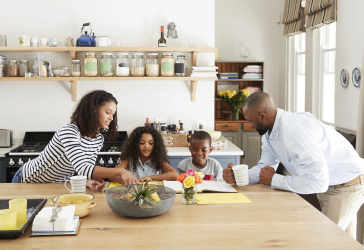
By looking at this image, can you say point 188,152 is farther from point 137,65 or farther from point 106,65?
point 106,65

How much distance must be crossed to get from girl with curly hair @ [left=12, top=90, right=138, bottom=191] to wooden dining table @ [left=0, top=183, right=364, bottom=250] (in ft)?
0.88

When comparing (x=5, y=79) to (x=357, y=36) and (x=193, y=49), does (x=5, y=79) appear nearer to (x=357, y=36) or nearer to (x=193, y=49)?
(x=193, y=49)

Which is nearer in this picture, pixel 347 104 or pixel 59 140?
pixel 59 140

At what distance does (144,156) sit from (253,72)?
3472 millimetres

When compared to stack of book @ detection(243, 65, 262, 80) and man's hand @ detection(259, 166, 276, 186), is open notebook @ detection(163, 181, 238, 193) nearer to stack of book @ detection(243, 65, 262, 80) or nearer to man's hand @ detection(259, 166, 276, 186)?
man's hand @ detection(259, 166, 276, 186)

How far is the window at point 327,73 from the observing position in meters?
3.98

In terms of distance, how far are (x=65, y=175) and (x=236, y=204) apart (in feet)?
3.48

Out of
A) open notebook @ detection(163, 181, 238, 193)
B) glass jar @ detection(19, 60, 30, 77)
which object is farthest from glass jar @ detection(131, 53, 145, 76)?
open notebook @ detection(163, 181, 238, 193)

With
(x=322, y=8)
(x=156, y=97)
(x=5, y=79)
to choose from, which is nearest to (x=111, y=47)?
(x=156, y=97)

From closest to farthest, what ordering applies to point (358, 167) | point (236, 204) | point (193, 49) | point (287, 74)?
point (236, 204) < point (358, 167) < point (193, 49) < point (287, 74)

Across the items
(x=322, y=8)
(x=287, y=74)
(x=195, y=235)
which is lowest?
(x=195, y=235)

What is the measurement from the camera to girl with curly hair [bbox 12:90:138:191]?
1821 millimetres

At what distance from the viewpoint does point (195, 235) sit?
1.21m

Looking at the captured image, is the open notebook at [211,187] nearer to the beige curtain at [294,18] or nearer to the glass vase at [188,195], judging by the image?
the glass vase at [188,195]
